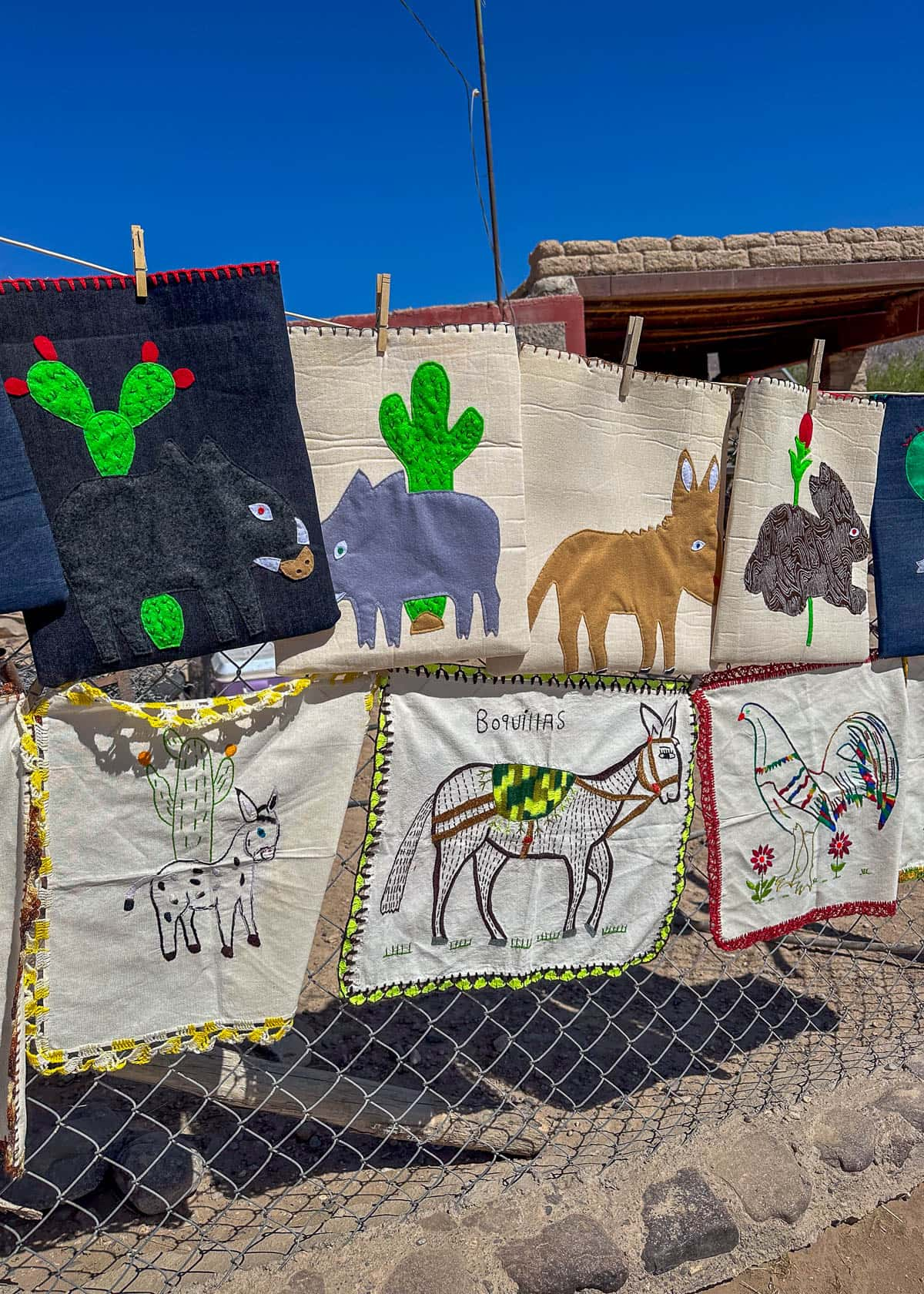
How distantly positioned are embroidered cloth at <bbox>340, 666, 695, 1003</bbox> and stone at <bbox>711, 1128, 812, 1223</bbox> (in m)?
0.55

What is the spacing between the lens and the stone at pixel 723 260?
4797 millimetres

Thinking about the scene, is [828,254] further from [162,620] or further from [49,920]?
[49,920]

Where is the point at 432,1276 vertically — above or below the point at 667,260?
below

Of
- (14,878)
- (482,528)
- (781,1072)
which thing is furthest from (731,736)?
(14,878)

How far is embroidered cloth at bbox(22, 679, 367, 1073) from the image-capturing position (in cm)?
152

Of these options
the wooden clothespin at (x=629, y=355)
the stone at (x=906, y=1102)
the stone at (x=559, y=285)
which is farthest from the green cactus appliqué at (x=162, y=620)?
the stone at (x=559, y=285)

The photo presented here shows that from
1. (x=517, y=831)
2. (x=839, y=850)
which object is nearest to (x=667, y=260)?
(x=839, y=850)

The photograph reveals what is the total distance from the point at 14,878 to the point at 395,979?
79cm

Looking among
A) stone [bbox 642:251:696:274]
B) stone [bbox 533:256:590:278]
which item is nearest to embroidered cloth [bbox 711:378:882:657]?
stone [bbox 642:251:696:274]

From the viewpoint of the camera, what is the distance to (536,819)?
195 centimetres

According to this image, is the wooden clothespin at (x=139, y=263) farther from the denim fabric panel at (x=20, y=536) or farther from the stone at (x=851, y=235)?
the stone at (x=851, y=235)

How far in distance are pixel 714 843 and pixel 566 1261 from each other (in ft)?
3.20

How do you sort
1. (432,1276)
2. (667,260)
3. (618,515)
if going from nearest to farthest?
(432,1276) → (618,515) → (667,260)

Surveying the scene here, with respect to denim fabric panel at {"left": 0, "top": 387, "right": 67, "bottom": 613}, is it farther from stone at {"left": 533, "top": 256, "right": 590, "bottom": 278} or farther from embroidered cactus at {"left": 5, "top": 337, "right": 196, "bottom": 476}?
stone at {"left": 533, "top": 256, "right": 590, "bottom": 278}
